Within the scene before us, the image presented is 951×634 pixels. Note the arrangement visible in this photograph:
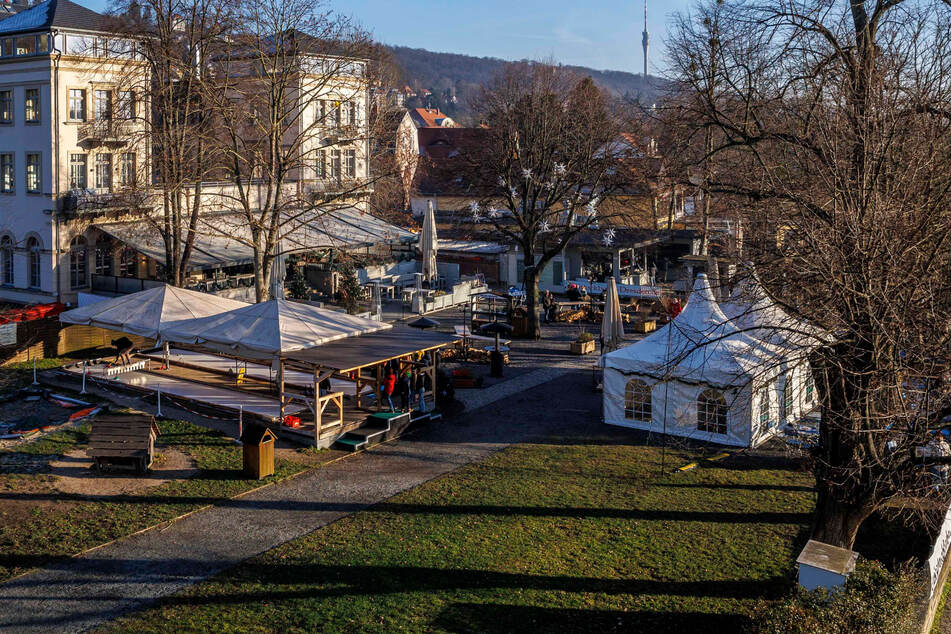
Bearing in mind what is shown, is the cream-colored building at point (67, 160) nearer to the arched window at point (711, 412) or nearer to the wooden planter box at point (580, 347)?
the wooden planter box at point (580, 347)

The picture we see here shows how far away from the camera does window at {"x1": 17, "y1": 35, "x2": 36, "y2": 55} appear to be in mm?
32219

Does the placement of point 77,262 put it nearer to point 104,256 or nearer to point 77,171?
point 104,256

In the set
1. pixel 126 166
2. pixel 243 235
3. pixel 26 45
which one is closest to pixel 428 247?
pixel 243 235

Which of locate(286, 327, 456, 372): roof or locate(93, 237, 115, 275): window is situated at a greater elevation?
locate(93, 237, 115, 275): window

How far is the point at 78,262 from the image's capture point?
33.3m

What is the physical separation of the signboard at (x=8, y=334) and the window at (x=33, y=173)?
9.26m

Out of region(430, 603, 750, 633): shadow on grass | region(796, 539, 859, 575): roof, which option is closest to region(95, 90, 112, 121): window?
region(430, 603, 750, 633): shadow on grass

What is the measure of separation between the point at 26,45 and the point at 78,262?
26.5ft

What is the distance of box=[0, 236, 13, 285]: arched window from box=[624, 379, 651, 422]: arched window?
81.5 ft

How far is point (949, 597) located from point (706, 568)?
11.7 feet

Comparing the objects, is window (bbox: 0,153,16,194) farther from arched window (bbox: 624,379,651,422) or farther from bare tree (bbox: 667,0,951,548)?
bare tree (bbox: 667,0,951,548)

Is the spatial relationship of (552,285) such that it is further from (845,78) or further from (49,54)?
(845,78)

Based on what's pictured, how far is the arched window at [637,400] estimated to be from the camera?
20922 mm

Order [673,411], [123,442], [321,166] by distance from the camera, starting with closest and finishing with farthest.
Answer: [123,442] < [673,411] < [321,166]
